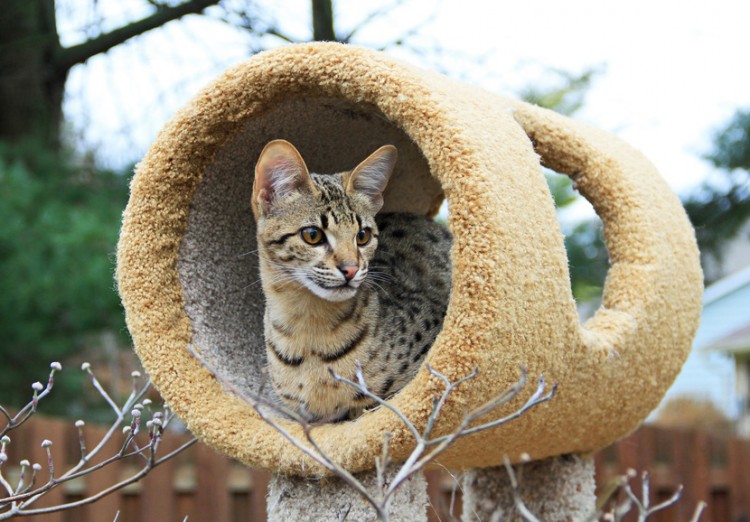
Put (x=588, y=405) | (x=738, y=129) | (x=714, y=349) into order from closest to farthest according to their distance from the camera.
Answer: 1. (x=588, y=405)
2. (x=738, y=129)
3. (x=714, y=349)

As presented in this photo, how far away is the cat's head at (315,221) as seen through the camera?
136 centimetres

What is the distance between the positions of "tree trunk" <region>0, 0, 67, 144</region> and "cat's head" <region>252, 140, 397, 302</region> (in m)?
2.41

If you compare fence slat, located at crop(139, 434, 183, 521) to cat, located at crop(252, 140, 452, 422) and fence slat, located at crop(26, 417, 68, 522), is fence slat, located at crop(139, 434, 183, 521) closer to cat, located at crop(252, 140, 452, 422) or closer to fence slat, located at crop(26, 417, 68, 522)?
fence slat, located at crop(26, 417, 68, 522)

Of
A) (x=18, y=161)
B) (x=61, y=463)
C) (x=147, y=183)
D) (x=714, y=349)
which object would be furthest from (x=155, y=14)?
(x=714, y=349)

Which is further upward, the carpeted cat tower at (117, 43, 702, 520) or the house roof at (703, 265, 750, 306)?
the carpeted cat tower at (117, 43, 702, 520)

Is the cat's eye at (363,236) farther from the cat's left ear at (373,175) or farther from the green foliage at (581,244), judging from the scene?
the green foliage at (581,244)

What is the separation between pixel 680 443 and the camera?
3875 mm

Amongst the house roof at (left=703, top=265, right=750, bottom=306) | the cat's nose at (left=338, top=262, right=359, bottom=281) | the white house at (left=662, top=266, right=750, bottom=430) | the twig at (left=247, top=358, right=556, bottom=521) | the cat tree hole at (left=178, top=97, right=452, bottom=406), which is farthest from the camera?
the house roof at (left=703, top=265, right=750, bottom=306)

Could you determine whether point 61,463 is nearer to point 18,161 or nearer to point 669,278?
point 18,161

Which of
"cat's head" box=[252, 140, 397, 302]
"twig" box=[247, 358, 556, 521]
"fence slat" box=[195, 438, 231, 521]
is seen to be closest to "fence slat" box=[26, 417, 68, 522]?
"fence slat" box=[195, 438, 231, 521]

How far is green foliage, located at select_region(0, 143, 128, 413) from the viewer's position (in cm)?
274

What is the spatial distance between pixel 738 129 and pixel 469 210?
3789 millimetres

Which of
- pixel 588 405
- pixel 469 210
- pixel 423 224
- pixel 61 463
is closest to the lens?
pixel 469 210

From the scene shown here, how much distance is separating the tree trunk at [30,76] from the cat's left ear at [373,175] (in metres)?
2.43
